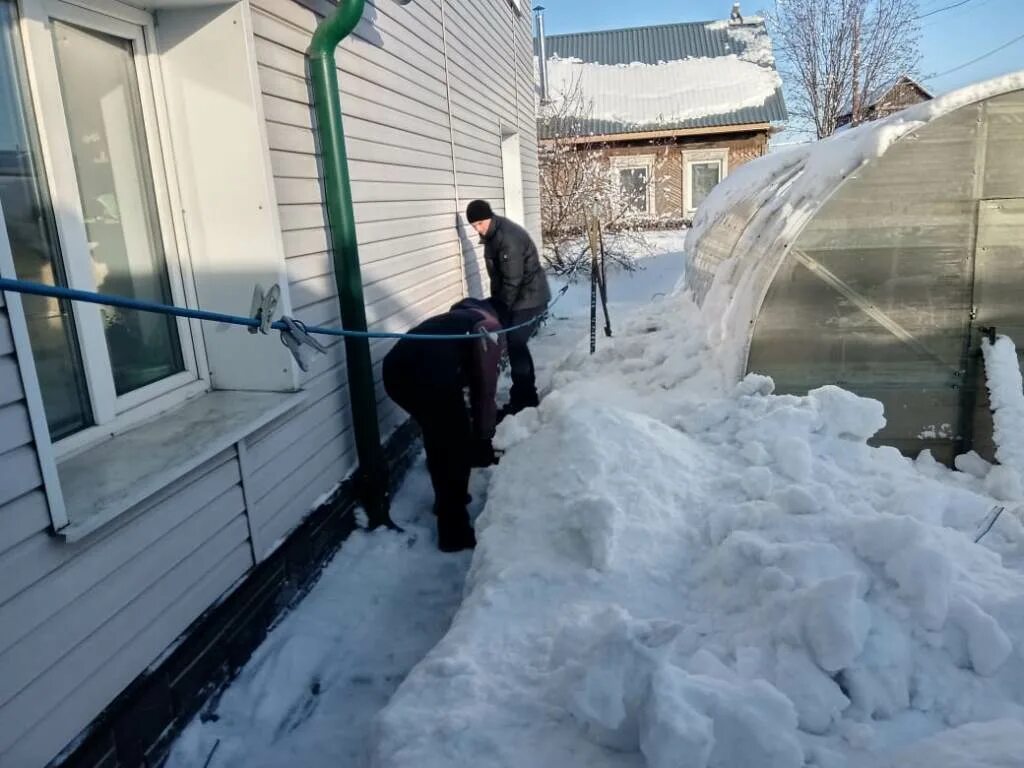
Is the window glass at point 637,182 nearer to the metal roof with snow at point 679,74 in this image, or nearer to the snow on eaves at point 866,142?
the metal roof with snow at point 679,74

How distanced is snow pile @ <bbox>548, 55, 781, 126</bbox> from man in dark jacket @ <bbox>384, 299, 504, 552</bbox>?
1866cm

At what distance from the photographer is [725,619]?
91.7 inches

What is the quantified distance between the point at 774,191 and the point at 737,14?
23.1 m

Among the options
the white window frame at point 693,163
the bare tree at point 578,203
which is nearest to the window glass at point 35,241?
the bare tree at point 578,203

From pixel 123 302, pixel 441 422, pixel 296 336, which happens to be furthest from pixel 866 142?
pixel 123 302

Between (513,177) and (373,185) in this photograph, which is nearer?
(373,185)

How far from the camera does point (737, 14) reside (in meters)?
24.9

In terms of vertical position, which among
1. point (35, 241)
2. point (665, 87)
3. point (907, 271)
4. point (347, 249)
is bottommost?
point (907, 271)

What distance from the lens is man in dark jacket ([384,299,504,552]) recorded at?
12.2 ft

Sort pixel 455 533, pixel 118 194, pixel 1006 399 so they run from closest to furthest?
pixel 118 194 < pixel 455 533 < pixel 1006 399

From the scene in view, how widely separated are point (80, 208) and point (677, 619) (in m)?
2.42

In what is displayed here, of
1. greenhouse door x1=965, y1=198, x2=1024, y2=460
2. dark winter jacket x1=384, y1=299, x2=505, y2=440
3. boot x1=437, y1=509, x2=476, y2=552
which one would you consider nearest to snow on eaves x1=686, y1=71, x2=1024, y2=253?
greenhouse door x1=965, y1=198, x2=1024, y2=460

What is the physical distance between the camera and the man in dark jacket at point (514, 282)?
6.14 metres

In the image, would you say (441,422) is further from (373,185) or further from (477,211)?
(477,211)
